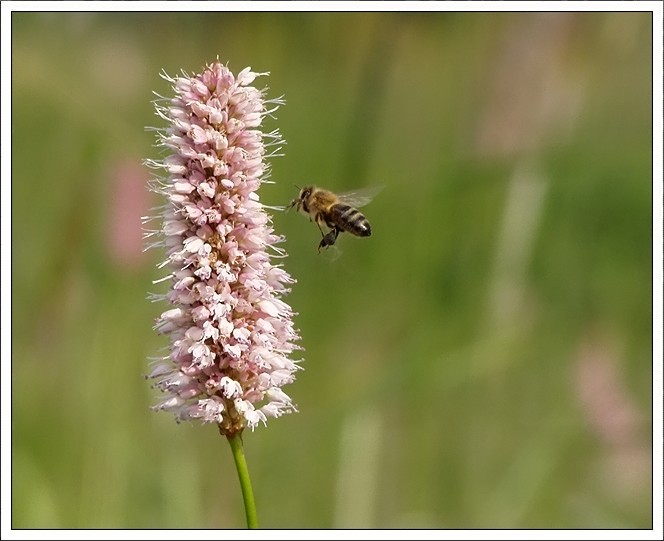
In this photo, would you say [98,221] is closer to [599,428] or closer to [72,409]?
[72,409]

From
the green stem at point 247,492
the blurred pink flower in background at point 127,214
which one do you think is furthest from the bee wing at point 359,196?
the green stem at point 247,492

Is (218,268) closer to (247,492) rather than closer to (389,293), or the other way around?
(247,492)

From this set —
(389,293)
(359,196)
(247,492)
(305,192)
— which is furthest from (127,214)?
(247,492)

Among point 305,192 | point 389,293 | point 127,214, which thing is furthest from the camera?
point 389,293

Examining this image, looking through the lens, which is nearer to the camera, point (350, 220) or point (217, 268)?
point (217, 268)

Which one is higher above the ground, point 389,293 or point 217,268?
point 389,293

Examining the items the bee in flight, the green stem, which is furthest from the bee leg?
the green stem

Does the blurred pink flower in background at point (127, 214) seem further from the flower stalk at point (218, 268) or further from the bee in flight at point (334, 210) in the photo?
the flower stalk at point (218, 268)

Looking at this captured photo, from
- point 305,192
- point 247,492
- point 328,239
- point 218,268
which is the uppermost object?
point 305,192
